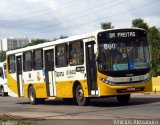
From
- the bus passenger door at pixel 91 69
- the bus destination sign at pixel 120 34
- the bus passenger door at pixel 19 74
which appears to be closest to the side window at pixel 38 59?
the bus passenger door at pixel 19 74

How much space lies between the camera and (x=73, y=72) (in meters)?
21.6

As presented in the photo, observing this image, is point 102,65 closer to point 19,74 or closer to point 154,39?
point 19,74

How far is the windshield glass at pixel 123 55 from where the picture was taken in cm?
1970

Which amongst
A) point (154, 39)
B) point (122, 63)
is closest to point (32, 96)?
point (122, 63)

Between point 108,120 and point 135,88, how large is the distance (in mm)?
5590

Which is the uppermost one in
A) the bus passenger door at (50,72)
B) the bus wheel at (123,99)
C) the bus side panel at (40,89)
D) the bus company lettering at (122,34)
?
the bus company lettering at (122,34)

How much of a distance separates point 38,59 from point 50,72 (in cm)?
160

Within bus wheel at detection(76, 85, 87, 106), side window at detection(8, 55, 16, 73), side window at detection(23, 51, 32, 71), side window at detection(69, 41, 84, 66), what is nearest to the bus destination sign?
side window at detection(69, 41, 84, 66)

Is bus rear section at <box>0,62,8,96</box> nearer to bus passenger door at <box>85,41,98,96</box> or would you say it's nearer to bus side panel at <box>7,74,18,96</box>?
bus side panel at <box>7,74,18,96</box>

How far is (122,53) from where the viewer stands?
65.3 feet

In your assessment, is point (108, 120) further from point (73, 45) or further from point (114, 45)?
point (73, 45)

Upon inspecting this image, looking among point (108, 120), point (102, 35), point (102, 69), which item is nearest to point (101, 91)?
point (102, 69)

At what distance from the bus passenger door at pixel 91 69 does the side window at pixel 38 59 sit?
4.91 metres

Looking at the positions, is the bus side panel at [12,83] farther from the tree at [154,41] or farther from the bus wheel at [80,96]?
the tree at [154,41]
